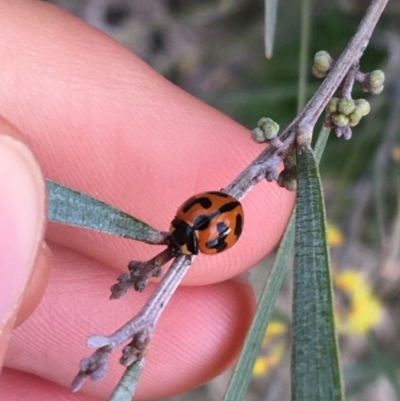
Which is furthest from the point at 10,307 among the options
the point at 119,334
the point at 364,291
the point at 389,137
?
the point at 364,291

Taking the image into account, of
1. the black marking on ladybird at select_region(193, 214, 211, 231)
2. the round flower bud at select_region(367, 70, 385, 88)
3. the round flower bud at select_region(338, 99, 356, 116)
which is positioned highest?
the round flower bud at select_region(367, 70, 385, 88)

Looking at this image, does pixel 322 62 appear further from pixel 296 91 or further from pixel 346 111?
pixel 296 91

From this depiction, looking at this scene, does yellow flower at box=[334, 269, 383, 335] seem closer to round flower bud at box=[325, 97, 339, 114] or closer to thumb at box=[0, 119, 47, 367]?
round flower bud at box=[325, 97, 339, 114]

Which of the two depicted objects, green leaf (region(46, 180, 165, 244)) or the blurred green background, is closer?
green leaf (region(46, 180, 165, 244))

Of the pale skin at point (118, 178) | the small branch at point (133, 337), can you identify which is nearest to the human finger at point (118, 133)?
the pale skin at point (118, 178)

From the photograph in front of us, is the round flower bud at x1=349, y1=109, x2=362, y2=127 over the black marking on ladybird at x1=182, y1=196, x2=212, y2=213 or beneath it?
over

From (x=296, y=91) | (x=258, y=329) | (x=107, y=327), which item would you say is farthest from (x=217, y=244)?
(x=296, y=91)

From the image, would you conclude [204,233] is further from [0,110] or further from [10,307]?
[0,110]

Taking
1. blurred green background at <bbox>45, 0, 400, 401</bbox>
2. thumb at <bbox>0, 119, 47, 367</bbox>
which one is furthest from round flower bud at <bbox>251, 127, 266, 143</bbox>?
blurred green background at <bbox>45, 0, 400, 401</bbox>
